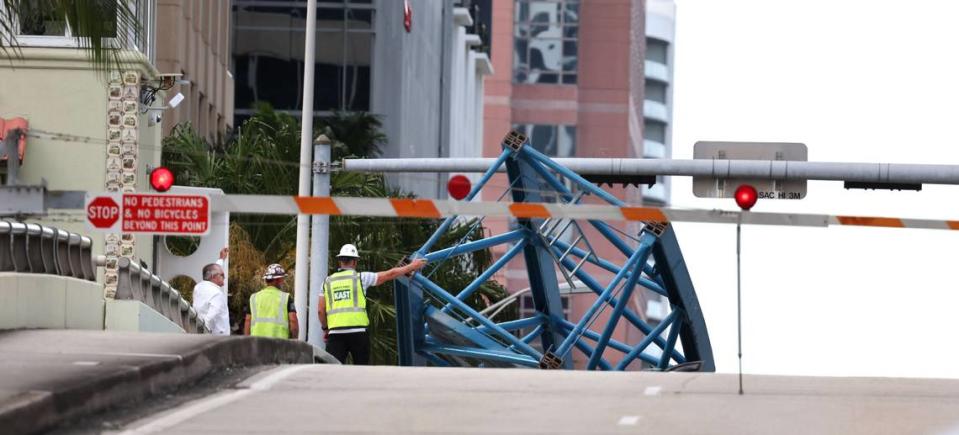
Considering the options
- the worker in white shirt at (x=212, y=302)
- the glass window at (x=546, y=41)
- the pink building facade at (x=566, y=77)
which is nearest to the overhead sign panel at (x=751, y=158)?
the worker in white shirt at (x=212, y=302)

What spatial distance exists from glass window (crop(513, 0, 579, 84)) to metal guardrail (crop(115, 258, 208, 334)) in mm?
114071

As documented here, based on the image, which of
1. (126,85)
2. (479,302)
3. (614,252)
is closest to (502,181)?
(614,252)

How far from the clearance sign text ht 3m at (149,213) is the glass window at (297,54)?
51.3 meters

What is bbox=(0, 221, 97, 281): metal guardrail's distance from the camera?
1912 centimetres

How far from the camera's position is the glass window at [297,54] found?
66.0 metres

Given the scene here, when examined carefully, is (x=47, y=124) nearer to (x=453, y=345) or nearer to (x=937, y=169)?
(x=453, y=345)

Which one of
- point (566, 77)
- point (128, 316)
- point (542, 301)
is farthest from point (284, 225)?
point (566, 77)

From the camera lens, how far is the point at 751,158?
35688 mm

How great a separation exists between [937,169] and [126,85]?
41.1 feet

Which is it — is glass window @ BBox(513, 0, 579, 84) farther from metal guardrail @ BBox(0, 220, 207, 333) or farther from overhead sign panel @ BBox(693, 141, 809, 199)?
metal guardrail @ BBox(0, 220, 207, 333)

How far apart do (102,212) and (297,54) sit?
170 ft

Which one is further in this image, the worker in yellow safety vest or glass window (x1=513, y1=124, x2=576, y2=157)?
glass window (x1=513, y1=124, x2=576, y2=157)

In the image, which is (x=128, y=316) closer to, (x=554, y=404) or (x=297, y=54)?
(x=554, y=404)

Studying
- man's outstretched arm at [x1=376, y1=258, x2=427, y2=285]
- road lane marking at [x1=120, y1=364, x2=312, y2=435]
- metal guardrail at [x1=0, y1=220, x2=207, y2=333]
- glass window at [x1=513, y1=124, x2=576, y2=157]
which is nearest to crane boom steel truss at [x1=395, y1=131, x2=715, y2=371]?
metal guardrail at [x1=0, y1=220, x2=207, y2=333]
